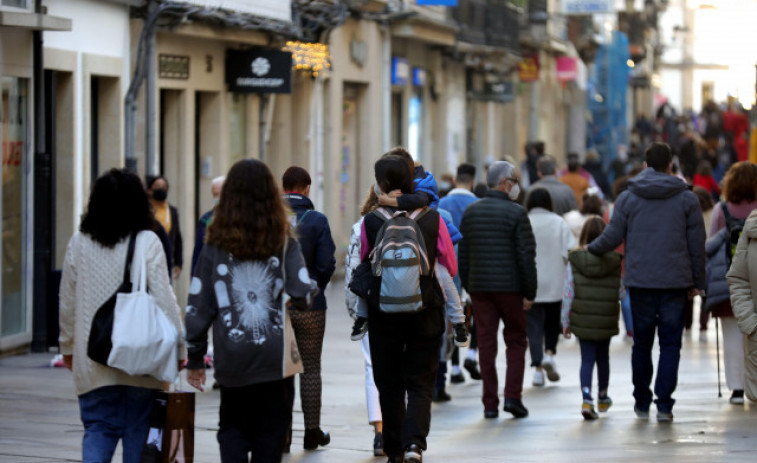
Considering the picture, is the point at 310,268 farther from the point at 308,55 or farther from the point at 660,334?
the point at 308,55

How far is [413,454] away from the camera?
9500mm

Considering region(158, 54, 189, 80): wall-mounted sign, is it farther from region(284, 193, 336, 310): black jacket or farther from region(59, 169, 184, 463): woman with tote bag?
region(59, 169, 184, 463): woman with tote bag

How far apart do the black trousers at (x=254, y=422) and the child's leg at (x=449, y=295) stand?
2.20 metres

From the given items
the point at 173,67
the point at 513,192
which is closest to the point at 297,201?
the point at 513,192

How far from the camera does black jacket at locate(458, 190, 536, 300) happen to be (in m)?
12.2

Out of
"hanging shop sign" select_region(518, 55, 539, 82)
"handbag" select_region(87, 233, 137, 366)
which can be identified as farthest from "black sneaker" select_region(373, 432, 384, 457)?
"hanging shop sign" select_region(518, 55, 539, 82)

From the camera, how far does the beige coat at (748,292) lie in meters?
11.0

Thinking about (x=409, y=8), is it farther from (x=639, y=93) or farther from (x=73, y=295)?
(x=639, y=93)

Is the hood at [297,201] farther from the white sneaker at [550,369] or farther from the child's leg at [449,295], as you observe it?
the white sneaker at [550,369]

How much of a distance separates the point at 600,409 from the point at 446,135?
84.7 ft

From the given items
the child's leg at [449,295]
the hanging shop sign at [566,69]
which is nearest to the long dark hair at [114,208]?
the child's leg at [449,295]

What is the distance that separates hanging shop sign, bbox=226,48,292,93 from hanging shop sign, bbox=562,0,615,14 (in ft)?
52.5

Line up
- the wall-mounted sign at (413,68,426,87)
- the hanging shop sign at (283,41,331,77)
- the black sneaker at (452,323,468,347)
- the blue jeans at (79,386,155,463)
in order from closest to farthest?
the blue jeans at (79,386,155,463) < the black sneaker at (452,323,468,347) < the hanging shop sign at (283,41,331,77) < the wall-mounted sign at (413,68,426,87)

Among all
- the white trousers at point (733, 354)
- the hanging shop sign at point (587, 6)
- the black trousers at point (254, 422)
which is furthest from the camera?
the hanging shop sign at point (587, 6)
